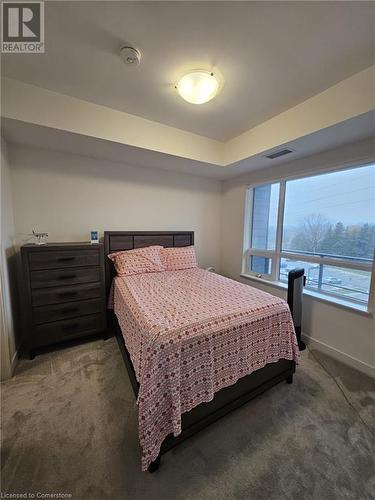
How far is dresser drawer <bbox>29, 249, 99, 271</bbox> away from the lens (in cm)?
201

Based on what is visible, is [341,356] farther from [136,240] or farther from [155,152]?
[155,152]

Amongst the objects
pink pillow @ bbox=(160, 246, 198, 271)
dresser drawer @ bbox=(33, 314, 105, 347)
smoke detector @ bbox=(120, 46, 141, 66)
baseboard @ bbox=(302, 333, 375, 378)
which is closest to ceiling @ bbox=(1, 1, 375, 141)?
smoke detector @ bbox=(120, 46, 141, 66)

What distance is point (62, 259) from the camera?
6.97 ft

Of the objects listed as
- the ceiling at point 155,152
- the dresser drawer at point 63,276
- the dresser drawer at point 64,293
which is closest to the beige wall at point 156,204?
the ceiling at point 155,152

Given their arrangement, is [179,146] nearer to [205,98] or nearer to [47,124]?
[205,98]

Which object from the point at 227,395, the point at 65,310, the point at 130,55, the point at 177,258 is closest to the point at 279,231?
the point at 177,258

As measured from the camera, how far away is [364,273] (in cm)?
203

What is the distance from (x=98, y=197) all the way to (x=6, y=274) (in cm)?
134

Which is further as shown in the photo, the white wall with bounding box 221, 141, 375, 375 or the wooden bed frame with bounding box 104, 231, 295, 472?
the white wall with bounding box 221, 141, 375, 375

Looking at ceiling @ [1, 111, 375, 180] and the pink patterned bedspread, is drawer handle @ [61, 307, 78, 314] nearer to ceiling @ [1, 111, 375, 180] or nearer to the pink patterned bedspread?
the pink patterned bedspread

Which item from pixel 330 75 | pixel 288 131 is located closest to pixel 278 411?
pixel 288 131

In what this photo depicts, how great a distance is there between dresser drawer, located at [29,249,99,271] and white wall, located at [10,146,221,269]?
503mm

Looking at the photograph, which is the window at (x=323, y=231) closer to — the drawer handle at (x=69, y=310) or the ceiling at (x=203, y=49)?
the ceiling at (x=203, y=49)

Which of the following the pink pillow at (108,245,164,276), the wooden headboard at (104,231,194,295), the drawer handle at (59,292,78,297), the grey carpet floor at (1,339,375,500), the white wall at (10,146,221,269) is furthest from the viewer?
the wooden headboard at (104,231,194,295)
